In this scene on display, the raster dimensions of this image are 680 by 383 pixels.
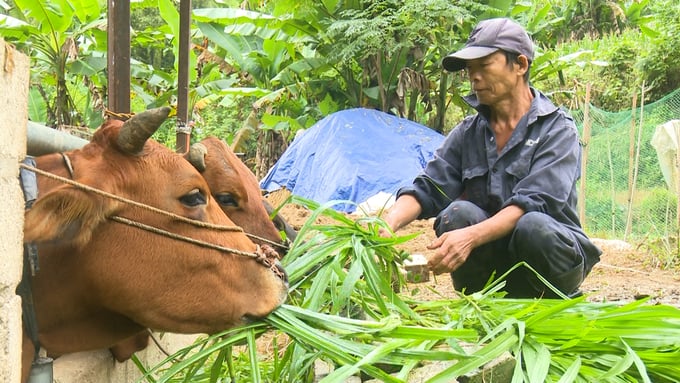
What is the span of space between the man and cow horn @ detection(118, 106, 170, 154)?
1.55m

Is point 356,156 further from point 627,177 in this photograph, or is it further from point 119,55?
point 119,55

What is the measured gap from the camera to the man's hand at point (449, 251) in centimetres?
289

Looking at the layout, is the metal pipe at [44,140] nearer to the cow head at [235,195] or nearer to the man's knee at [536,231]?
the cow head at [235,195]

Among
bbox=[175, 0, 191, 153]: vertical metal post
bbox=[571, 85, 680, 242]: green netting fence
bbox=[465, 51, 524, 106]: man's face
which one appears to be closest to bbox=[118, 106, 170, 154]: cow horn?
bbox=[465, 51, 524, 106]: man's face

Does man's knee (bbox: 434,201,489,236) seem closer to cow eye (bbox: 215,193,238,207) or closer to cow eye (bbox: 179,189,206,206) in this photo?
cow eye (bbox: 215,193,238,207)

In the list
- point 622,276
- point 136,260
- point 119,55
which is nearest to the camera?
point 136,260

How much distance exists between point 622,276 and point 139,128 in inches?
273

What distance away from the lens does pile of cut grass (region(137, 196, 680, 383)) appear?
1.97 metres

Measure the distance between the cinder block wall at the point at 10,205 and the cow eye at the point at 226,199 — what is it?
5.49 feet

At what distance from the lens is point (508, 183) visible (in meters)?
3.57

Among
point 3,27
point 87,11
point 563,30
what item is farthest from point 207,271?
point 563,30

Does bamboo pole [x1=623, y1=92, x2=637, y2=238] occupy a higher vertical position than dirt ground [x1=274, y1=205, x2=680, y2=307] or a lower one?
higher

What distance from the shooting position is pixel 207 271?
2129mm

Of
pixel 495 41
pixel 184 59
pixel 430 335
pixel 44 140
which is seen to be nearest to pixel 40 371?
pixel 44 140
